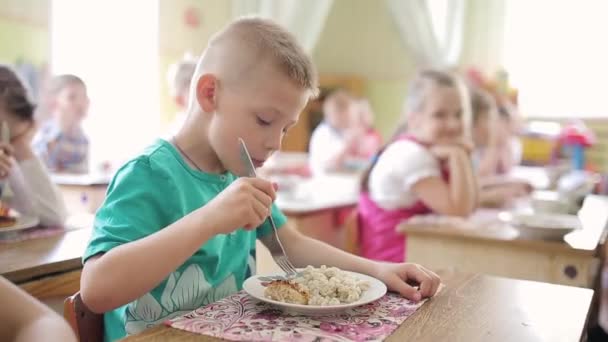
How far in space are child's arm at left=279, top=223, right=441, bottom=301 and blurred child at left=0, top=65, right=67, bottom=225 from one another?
0.81 metres

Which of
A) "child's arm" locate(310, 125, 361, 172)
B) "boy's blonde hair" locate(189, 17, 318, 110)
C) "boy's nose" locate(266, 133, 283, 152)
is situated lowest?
"child's arm" locate(310, 125, 361, 172)

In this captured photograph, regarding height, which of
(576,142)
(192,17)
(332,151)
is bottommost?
(332,151)

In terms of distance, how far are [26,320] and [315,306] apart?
14.1 inches

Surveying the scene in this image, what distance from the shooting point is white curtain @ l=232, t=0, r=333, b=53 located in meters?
4.37

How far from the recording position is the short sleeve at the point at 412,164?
2172mm

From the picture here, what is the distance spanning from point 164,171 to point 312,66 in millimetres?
300

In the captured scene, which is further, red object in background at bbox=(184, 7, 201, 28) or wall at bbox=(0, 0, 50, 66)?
red object in background at bbox=(184, 7, 201, 28)

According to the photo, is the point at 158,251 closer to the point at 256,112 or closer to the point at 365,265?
the point at 256,112

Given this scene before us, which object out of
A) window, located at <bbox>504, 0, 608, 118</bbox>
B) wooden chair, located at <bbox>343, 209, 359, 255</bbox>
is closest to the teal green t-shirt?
wooden chair, located at <bbox>343, 209, 359, 255</bbox>

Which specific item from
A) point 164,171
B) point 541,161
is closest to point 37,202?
point 164,171

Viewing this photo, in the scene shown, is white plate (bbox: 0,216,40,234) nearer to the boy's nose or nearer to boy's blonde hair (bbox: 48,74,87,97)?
the boy's nose

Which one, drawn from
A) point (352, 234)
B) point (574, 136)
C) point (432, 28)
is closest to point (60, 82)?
point (352, 234)

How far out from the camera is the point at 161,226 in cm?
98

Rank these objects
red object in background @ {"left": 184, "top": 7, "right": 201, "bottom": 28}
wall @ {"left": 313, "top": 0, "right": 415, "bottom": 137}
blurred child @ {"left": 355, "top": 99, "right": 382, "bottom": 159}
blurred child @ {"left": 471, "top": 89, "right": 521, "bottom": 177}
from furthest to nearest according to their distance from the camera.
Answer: wall @ {"left": 313, "top": 0, "right": 415, "bottom": 137}, blurred child @ {"left": 355, "top": 99, "right": 382, "bottom": 159}, red object in background @ {"left": 184, "top": 7, "right": 201, "bottom": 28}, blurred child @ {"left": 471, "top": 89, "right": 521, "bottom": 177}
